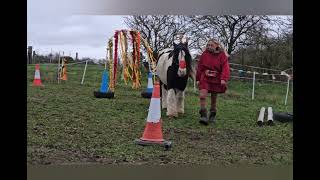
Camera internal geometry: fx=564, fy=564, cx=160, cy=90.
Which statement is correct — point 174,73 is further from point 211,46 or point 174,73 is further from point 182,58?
point 211,46

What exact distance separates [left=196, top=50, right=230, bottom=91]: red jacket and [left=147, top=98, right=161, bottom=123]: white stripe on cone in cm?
44

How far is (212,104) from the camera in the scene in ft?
15.6

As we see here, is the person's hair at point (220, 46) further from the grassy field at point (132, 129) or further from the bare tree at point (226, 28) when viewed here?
the grassy field at point (132, 129)

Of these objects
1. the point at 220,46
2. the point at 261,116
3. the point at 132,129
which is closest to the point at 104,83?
the point at 132,129

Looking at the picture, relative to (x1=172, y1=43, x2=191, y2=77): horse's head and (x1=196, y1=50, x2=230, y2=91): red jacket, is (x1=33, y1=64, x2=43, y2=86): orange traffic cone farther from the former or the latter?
(x1=196, y1=50, x2=230, y2=91): red jacket

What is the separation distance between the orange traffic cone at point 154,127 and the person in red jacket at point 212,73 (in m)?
0.38

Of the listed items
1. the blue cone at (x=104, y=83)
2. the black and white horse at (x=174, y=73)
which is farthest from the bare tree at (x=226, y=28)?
the blue cone at (x=104, y=83)

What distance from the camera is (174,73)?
487cm

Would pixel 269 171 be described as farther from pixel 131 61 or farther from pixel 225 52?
pixel 131 61

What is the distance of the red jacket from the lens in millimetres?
4766

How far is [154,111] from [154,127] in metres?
0.13

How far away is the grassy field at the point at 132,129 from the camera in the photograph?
4.50 m

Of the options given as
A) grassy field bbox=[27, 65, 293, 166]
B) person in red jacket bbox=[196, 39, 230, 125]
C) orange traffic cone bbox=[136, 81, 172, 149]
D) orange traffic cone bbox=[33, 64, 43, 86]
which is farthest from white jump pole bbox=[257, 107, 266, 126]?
orange traffic cone bbox=[33, 64, 43, 86]
